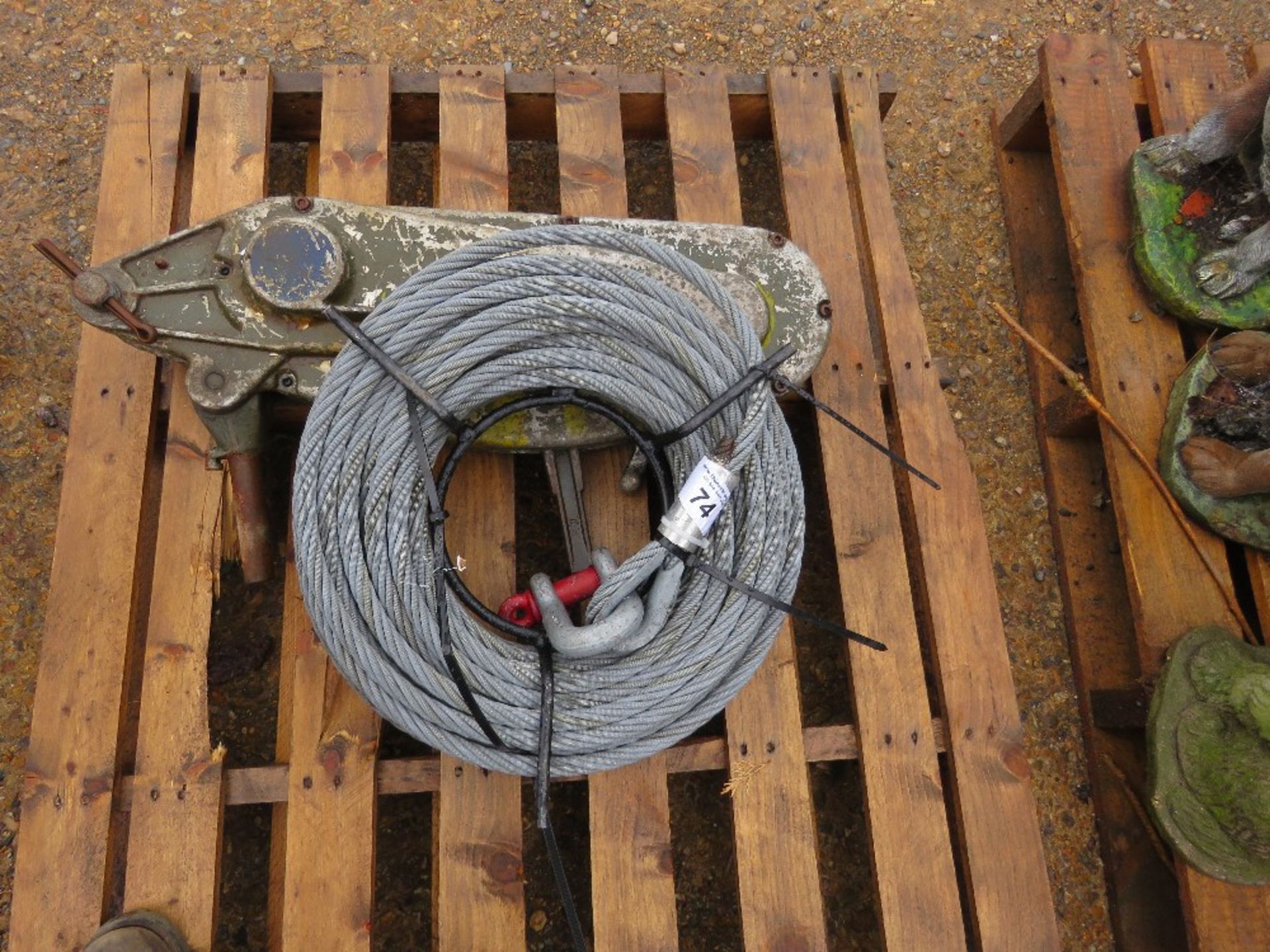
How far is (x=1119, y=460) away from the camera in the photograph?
1.75 meters

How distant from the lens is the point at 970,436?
2.07 metres

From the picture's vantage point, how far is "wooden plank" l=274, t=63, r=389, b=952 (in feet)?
4.60

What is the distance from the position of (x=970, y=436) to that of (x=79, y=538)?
189 cm

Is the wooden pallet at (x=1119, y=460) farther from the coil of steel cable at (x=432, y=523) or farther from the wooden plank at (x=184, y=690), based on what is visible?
the wooden plank at (x=184, y=690)

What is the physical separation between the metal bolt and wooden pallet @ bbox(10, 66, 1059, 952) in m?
0.21

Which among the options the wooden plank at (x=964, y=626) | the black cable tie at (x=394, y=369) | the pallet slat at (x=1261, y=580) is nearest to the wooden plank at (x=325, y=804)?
the black cable tie at (x=394, y=369)

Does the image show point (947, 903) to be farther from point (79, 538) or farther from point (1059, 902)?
point (79, 538)

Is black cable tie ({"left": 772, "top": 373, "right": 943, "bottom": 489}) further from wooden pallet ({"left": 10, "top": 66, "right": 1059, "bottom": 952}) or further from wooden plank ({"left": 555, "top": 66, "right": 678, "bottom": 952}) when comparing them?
wooden plank ({"left": 555, "top": 66, "right": 678, "bottom": 952})

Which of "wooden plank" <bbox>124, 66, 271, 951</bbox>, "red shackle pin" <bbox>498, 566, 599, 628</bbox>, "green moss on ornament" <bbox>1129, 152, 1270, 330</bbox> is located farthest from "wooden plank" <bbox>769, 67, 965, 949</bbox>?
"wooden plank" <bbox>124, 66, 271, 951</bbox>

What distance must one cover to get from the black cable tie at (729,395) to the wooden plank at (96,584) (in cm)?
98

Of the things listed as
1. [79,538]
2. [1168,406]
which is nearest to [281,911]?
[79,538]

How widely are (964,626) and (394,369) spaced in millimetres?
1114

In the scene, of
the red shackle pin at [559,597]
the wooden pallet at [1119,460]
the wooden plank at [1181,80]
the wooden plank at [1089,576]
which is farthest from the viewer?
the wooden plank at [1181,80]

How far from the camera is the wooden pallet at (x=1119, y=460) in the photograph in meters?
1.69
